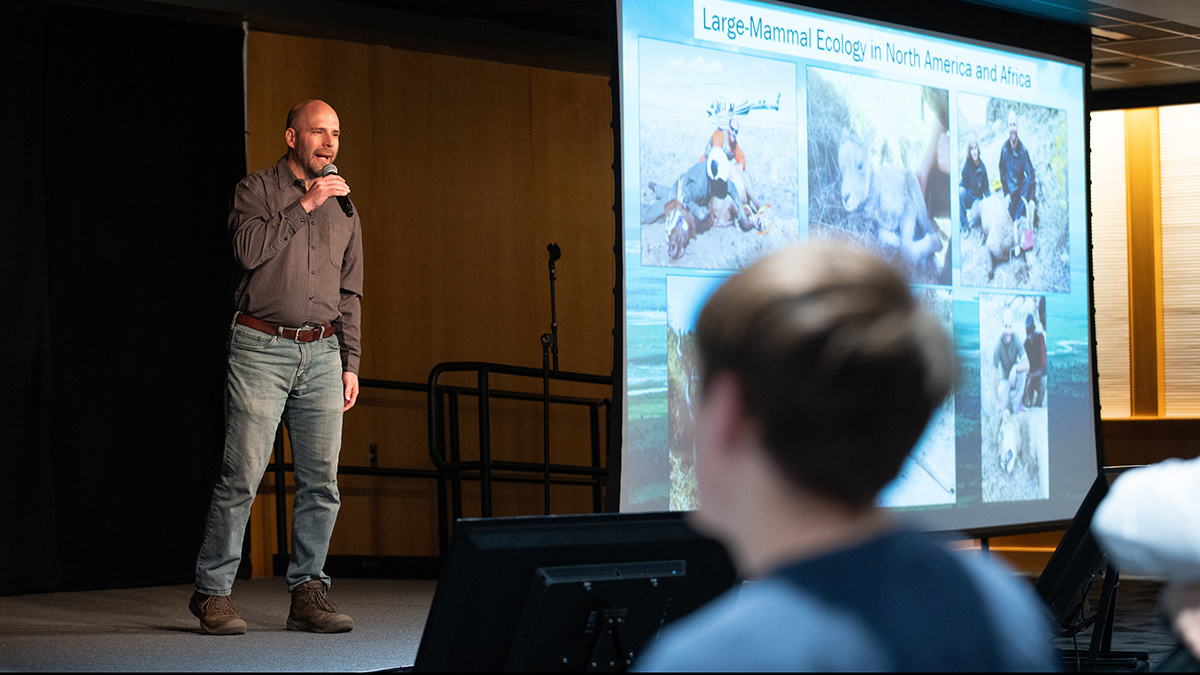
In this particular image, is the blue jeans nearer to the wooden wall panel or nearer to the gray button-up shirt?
the gray button-up shirt

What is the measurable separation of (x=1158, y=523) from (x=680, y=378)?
2908 mm

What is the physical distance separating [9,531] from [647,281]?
3000 mm

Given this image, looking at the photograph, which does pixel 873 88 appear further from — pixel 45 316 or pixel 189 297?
pixel 45 316

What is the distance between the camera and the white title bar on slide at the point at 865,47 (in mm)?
4094

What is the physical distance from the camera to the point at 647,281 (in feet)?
12.4

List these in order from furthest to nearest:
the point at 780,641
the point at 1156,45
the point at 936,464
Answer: the point at 1156,45 → the point at 936,464 → the point at 780,641

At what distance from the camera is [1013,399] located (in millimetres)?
5027

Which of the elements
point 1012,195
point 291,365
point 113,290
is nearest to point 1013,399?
point 1012,195

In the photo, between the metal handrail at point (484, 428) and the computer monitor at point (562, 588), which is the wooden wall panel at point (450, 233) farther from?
the computer monitor at point (562, 588)

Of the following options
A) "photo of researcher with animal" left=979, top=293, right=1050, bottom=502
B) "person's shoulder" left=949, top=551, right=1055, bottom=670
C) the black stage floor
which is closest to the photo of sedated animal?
"photo of researcher with animal" left=979, top=293, right=1050, bottom=502

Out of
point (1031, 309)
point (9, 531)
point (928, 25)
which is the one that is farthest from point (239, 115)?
point (1031, 309)

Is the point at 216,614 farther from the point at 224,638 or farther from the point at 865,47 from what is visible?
the point at 865,47

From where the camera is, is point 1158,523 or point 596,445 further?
point 596,445

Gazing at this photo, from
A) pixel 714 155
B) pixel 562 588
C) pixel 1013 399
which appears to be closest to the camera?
pixel 562 588
